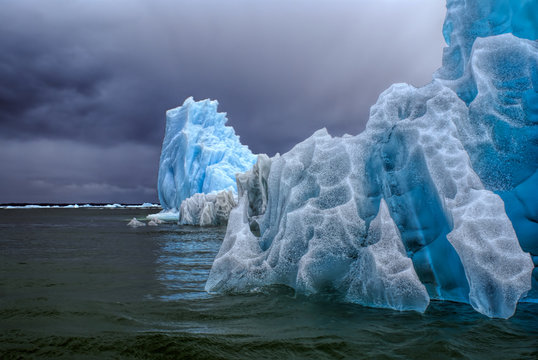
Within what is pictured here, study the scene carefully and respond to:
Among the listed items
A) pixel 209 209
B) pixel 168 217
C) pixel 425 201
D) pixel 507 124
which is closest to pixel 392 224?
pixel 425 201

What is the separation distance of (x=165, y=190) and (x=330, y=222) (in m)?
35.0

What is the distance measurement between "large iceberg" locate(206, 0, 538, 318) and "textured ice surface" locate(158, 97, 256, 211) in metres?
28.7

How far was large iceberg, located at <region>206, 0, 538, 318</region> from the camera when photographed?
456 cm

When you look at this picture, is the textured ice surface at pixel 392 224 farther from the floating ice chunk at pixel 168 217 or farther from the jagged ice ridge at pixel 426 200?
the floating ice chunk at pixel 168 217

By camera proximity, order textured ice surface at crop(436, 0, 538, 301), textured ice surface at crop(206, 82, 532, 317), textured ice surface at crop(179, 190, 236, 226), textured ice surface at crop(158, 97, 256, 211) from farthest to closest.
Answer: textured ice surface at crop(158, 97, 256, 211) < textured ice surface at crop(179, 190, 236, 226) < textured ice surface at crop(436, 0, 538, 301) < textured ice surface at crop(206, 82, 532, 317)

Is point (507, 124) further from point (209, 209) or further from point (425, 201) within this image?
point (209, 209)

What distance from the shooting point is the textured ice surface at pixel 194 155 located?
35625mm

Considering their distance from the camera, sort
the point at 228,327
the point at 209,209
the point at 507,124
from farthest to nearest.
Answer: the point at 209,209 → the point at 507,124 → the point at 228,327

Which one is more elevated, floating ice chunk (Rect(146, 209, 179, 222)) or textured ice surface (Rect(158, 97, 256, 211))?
textured ice surface (Rect(158, 97, 256, 211))

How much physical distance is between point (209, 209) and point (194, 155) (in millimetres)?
11118

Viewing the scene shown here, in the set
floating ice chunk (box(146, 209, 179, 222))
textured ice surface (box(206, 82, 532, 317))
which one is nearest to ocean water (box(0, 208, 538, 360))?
textured ice surface (box(206, 82, 532, 317))

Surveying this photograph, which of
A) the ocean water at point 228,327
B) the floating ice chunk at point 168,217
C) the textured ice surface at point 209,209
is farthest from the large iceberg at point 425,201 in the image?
the floating ice chunk at point 168,217

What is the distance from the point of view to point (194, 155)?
36.5m

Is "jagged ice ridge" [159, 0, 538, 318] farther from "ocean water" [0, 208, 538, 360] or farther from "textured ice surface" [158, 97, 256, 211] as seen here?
"textured ice surface" [158, 97, 256, 211]
